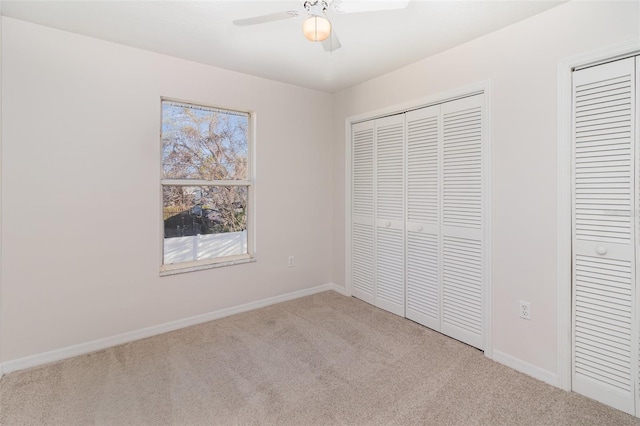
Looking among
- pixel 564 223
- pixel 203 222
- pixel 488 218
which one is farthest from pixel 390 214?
pixel 203 222

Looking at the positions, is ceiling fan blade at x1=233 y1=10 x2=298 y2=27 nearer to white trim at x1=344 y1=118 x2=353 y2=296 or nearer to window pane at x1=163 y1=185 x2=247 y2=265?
window pane at x1=163 y1=185 x2=247 y2=265

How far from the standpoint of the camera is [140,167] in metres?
2.68

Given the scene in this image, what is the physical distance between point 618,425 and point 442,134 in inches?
84.5

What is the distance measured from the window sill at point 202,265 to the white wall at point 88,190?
58 mm

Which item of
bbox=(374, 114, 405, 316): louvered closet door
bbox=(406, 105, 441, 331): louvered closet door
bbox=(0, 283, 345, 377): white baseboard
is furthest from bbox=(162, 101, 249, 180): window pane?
bbox=(406, 105, 441, 331): louvered closet door

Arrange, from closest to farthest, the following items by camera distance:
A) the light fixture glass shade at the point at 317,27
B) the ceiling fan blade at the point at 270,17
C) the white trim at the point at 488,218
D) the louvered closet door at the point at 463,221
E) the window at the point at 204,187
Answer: the light fixture glass shade at the point at 317,27, the ceiling fan blade at the point at 270,17, the white trim at the point at 488,218, the louvered closet door at the point at 463,221, the window at the point at 204,187

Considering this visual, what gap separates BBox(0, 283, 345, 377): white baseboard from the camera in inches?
88.4

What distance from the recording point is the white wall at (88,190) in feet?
7.25

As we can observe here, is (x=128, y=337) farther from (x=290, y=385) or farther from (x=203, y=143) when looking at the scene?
(x=203, y=143)

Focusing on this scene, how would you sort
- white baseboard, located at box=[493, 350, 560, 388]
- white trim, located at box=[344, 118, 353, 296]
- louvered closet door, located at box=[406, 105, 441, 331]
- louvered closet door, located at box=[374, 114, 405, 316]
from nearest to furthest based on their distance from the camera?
white baseboard, located at box=[493, 350, 560, 388]
louvered closet door, located at box=[406, 105, 441, 331]
louvered closet door, located at box=[374, 114, 405, 316]
white trim, located at box=[344, 118, 353, 296]

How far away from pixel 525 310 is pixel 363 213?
5.89 feet

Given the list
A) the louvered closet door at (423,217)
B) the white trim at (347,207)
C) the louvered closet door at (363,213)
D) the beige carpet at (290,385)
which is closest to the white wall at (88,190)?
the beige carpet at (290,385)

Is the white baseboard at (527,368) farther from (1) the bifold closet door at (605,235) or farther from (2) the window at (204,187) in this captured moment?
(2) the window at (204,187)

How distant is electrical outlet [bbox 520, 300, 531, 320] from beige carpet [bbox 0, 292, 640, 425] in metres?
0.39
